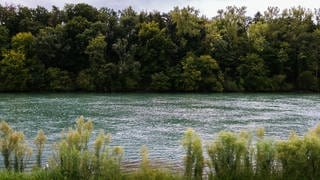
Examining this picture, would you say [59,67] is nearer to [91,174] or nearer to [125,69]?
[125,69]

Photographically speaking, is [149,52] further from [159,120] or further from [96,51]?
[159,120]

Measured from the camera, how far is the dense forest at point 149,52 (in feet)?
283

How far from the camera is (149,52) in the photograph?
90125 millimetres

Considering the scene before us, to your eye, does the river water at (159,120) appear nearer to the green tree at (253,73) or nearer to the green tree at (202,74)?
the green tree at (202,74)

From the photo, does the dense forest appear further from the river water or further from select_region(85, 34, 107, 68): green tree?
the river water

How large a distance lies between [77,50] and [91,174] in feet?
254

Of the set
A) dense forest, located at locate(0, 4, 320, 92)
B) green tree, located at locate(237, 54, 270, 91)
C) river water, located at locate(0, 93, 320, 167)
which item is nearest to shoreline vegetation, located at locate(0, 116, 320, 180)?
river water, located at locate(0, 93, 320, 167)

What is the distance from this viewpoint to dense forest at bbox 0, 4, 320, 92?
86375 millimetres

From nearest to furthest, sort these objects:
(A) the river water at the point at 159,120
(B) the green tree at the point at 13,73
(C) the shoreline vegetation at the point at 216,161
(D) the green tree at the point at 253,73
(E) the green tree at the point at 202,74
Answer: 1. (C) the shoreline vegetation at the point at 216,161
2. (A) the river water at the point at 159,120
3. (B) the green tree at the point at 13,73
4. (E) the green tree at the point at 202,74
5. (D) the green tree at the point at 253,73

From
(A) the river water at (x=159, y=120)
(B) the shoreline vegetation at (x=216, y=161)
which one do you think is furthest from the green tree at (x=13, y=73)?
(B) the shoreline vegetation at (x=216, y=161)

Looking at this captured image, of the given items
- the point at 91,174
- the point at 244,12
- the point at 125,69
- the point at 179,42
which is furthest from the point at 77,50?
the point at 91,174

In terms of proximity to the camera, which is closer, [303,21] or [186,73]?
[186,73]

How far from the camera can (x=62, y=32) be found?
88.6 meters

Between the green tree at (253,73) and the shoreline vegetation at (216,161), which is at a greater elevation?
the green tree at (253,73)
